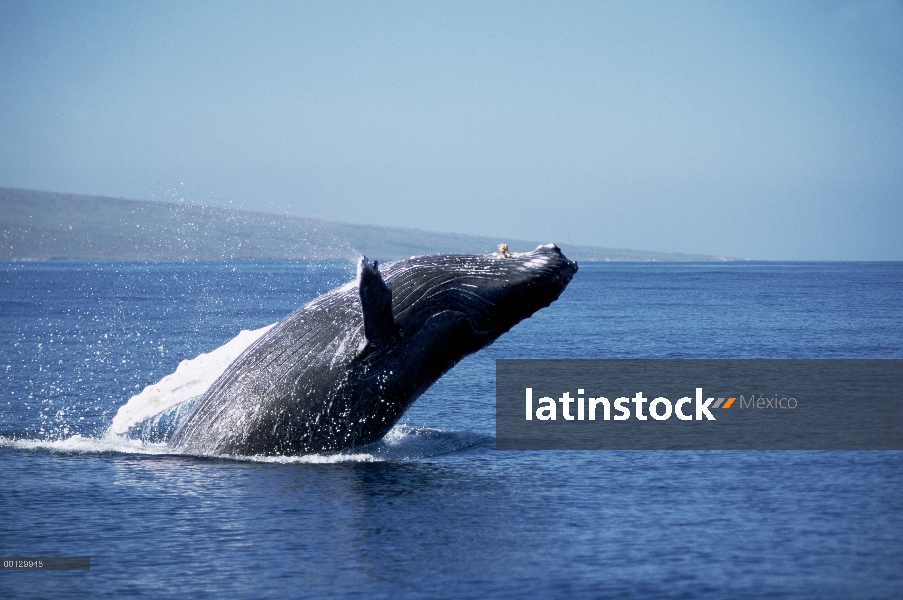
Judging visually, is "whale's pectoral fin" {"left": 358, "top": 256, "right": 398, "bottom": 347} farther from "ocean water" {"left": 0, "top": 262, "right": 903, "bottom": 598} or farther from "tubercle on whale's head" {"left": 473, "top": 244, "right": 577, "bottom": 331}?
"ocean water" {"left": 0, "top": 262, "right": 903, "bottom": 598}

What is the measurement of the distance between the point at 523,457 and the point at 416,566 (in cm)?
508

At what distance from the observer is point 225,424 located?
1288 centimetres

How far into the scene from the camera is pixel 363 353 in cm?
1213

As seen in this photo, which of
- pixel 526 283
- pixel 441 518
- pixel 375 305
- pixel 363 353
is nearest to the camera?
pixel 441 518

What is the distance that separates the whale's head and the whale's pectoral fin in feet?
0.87

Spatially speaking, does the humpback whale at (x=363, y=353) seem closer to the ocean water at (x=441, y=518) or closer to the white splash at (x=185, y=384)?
the ocean water at (x=441, y=518)

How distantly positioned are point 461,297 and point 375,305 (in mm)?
1489

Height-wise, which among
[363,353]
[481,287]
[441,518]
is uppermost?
[481,287]

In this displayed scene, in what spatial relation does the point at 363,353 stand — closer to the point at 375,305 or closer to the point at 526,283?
the point at 375,305

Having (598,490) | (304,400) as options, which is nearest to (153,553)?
(304,400)

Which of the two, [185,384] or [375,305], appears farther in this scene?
[185,384]

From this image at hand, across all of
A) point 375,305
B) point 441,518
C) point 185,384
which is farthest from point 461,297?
point 185,384

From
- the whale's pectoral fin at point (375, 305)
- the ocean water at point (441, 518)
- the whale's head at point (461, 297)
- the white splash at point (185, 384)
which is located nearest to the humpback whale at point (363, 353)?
the whale's head at point (461, 297)

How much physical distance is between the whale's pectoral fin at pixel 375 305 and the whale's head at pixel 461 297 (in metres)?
0.26
